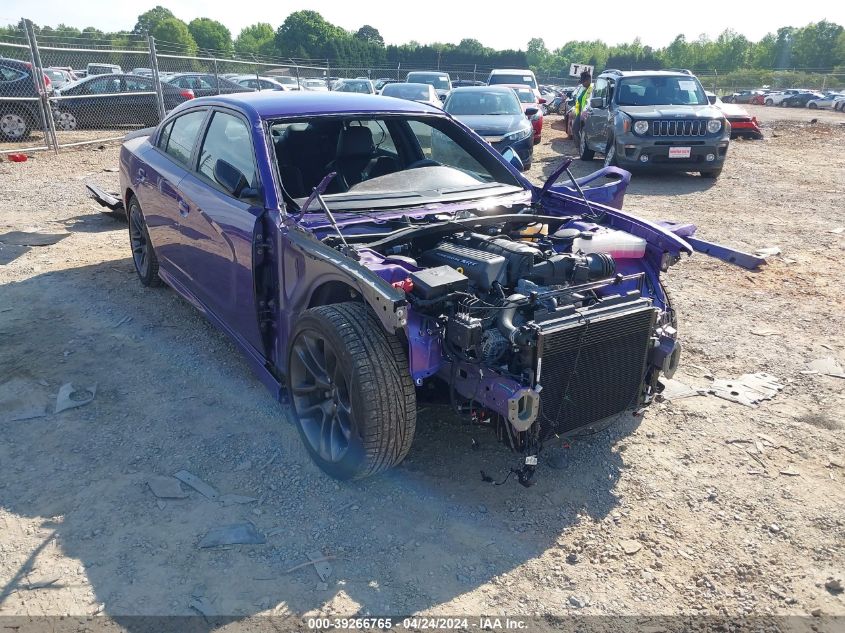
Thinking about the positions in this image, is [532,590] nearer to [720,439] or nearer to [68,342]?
[720,439]

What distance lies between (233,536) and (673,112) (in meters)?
10.6

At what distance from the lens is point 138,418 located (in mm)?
3826

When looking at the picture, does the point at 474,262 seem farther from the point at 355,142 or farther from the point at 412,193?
the point at 355,142

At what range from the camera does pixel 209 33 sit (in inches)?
3561

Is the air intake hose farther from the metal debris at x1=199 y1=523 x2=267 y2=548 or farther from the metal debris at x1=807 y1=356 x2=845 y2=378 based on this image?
the metal debris at x1=807 y1=356 x2=845 y2=378

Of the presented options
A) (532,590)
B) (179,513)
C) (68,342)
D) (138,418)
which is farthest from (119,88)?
(532,590)

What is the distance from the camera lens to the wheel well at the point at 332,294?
3.22 m

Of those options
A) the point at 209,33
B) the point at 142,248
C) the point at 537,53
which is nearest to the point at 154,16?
the point at 209,33

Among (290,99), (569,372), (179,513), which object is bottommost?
(179,513)

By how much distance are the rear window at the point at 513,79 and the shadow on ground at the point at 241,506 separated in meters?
18.0

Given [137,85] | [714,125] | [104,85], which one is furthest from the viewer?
[137,85]

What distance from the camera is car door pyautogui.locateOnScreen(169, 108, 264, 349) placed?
3689 millimetres

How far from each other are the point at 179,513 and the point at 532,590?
5.38 feet

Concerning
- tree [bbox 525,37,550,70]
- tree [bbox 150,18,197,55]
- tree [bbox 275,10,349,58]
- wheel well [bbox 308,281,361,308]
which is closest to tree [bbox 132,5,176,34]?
tree [bbox 150,18,197,55]
